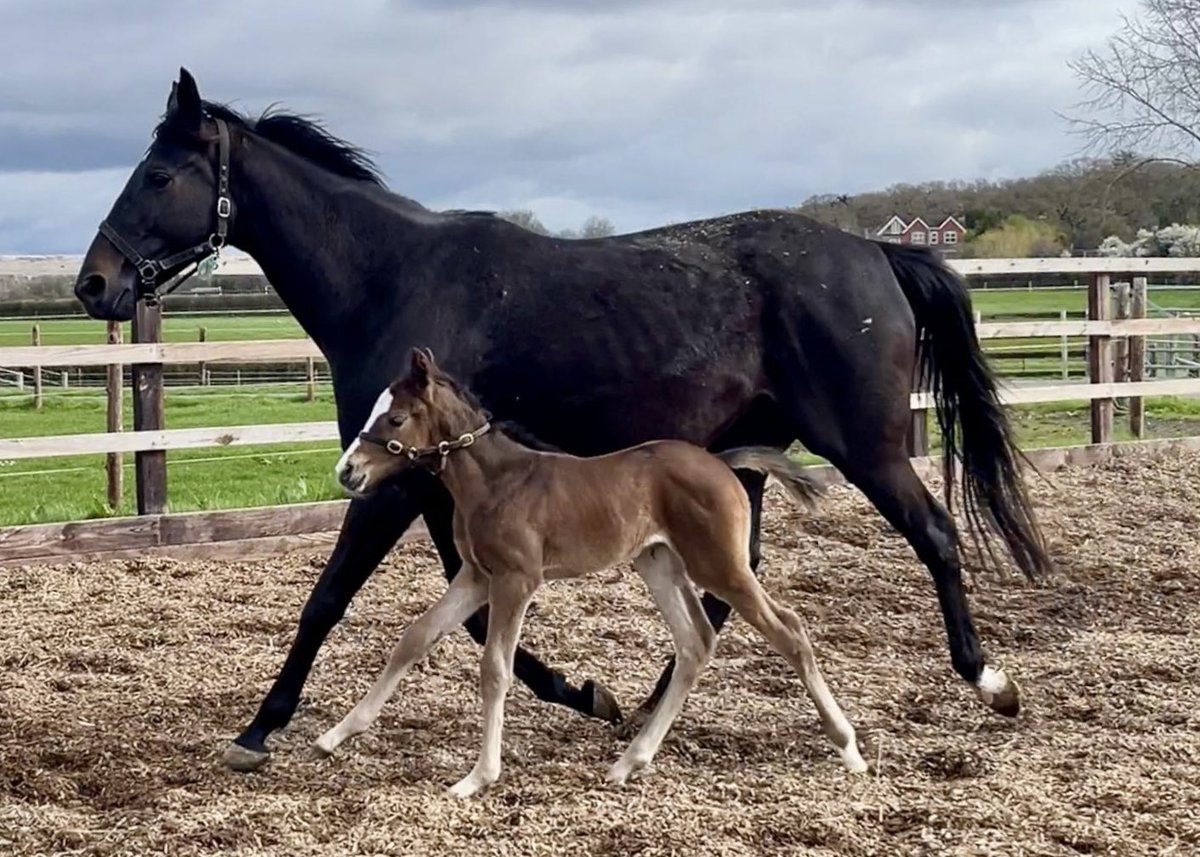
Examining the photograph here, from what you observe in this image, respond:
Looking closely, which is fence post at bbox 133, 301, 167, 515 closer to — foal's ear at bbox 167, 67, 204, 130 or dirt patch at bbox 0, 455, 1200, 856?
dirt patch at bbox 0, 455, 1200, 856

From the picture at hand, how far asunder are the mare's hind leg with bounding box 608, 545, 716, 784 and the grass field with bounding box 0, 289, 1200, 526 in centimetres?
275

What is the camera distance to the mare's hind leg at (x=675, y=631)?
3.97 m

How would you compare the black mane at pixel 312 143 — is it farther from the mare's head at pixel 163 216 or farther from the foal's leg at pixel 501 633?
the foal's leg at pixel 501 633

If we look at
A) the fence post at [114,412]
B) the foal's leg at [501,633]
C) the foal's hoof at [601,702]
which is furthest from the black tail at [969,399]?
the fence post at [114,412]

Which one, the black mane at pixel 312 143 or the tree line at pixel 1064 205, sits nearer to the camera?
the black mane at pixel 312 143

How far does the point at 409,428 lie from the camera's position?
390cm

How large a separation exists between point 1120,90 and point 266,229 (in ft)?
48.0

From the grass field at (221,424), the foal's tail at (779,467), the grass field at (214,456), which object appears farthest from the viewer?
the grass field at (221,424)

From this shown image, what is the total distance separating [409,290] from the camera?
14.5 ft

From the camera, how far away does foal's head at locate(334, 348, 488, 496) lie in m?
3.83

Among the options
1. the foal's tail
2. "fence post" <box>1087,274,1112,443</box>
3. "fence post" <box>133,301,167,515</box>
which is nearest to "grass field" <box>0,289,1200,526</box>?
"fence post" <box>1087,274,1112,443</box>

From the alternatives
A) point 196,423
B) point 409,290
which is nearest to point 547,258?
A: point 409,290

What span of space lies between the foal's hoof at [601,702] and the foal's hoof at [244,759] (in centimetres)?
102

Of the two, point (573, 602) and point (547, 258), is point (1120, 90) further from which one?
point (547, 258)
